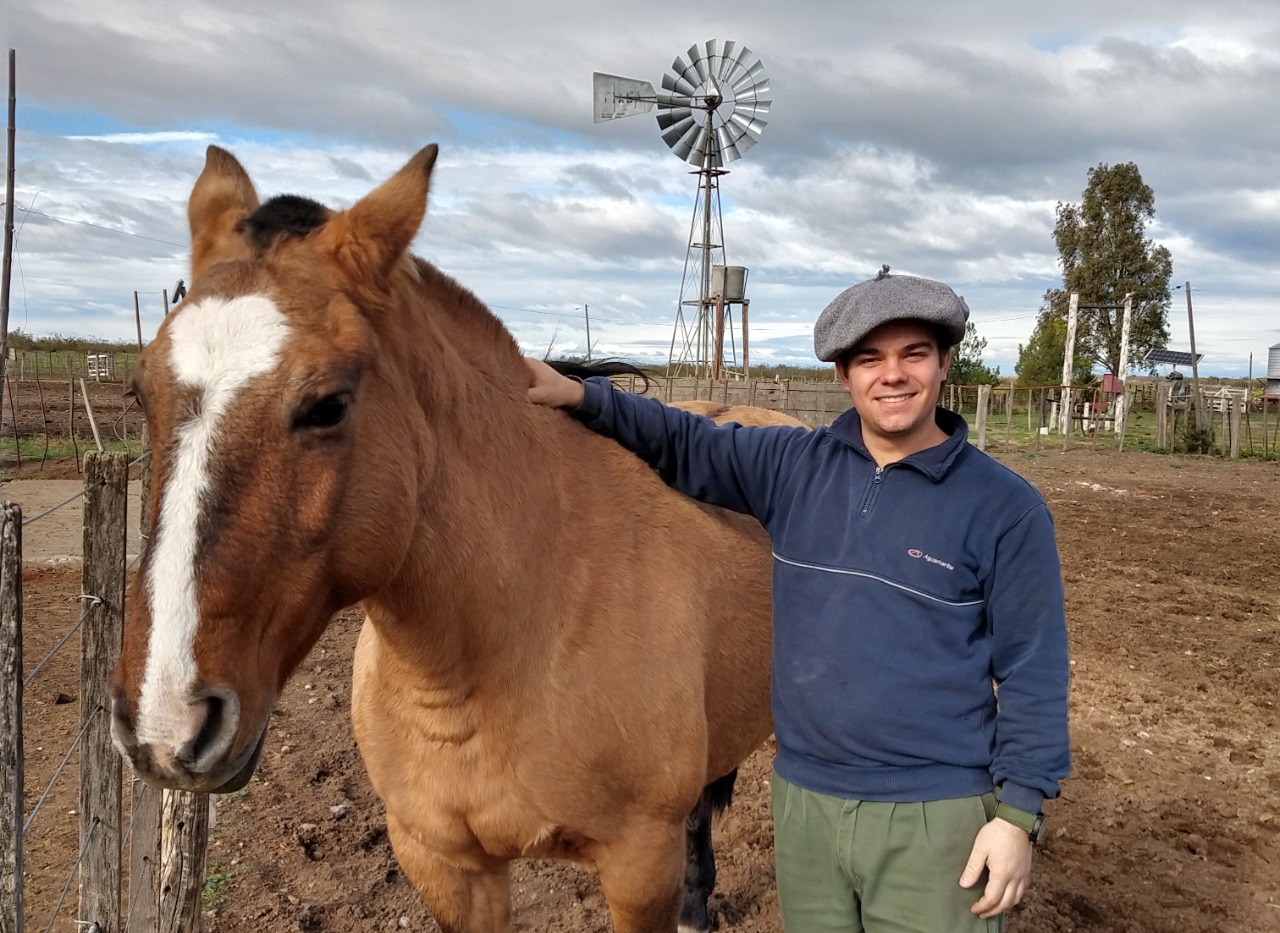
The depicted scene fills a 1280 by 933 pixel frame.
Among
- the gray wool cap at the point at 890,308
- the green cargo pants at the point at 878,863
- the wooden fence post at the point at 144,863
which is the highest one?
the gray wool cap at the point at 890,308

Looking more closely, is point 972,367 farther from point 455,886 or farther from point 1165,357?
point 455,886

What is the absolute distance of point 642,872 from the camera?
248 centimetres

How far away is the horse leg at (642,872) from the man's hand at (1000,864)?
0.90 m

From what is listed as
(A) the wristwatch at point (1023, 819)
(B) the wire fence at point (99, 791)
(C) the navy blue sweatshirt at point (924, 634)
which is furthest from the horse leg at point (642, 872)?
(B) the wire fence at point (99, 791)

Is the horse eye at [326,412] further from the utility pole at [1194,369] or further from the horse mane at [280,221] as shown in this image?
the utility pole at [1194,369]

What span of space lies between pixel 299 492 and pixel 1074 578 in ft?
28.4

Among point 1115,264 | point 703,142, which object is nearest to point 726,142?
point 703,142

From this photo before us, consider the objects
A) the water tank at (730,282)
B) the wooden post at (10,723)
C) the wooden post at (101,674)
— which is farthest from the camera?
the water tank at (730,282)

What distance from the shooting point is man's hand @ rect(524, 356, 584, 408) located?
8.52 ft

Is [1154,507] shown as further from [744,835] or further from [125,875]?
[125,875]

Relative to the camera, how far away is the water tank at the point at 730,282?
18.1 m

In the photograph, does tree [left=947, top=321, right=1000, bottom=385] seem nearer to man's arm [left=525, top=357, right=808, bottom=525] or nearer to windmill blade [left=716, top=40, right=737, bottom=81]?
windmill blade [left=716, top=40, right=737, bottom=81]

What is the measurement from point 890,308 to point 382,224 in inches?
46.4

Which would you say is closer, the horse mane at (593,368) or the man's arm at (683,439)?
the man's arm at (683,439)
